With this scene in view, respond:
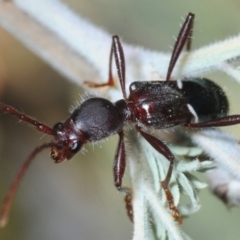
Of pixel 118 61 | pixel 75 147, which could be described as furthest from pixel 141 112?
pixel 75 147

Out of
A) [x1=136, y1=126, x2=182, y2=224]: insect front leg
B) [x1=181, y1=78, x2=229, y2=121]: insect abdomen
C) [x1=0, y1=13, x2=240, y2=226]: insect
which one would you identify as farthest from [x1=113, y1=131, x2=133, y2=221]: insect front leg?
[x1=181, y1=78, x2=229, y2=121]: insect abdomen

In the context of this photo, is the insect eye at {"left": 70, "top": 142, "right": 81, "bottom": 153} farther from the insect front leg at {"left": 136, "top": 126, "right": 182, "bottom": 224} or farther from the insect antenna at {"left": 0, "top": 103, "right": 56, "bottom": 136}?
the insect front leg at {"left": 136, "top": 126, "right": 182, "bottom": 224}

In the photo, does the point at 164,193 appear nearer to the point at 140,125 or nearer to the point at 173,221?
the point at 173,221

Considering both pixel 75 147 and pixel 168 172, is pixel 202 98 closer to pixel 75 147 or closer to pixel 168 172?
pixel 168 172

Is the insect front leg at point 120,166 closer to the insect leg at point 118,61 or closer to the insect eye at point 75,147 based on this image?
the insect eye at point 75,147

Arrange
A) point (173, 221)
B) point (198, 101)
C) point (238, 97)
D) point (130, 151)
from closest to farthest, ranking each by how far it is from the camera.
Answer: point (173, 221), point (130, 151), point (198, 101), point (238, 97)

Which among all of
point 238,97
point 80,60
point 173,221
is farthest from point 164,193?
point 238,97
